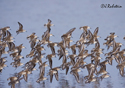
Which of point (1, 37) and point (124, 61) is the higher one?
point (1, 37)

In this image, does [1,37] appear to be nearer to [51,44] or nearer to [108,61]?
[51,44]

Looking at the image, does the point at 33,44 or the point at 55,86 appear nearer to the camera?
the point at 55,86

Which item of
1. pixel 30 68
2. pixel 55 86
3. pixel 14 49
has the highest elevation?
pixel 14 49

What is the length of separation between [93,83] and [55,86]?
95 centimetres

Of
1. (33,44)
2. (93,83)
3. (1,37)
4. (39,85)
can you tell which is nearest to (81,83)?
(93,83)

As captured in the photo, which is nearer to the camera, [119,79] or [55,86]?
[55,86]

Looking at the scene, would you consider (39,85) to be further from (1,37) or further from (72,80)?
(1,37)

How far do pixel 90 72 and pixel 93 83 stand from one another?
0.90 ft

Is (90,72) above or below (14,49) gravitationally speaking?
below

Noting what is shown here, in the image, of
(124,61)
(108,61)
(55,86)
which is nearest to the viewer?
(55,86)

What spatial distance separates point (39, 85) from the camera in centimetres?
791

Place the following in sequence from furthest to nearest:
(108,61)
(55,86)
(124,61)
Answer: (108,61) < (124,61) < (55,86)

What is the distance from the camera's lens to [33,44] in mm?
9148

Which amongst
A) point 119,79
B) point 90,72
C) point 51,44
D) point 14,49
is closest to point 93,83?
point 90,72
